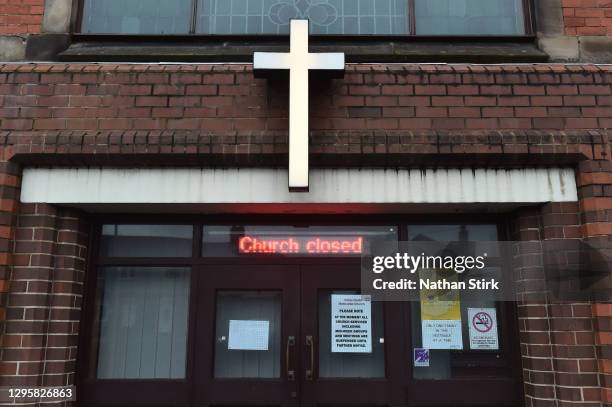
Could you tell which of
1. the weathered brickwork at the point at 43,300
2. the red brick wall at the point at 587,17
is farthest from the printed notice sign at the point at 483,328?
the weathered brickwork at the point at 43,300

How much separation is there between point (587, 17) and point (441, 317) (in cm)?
287

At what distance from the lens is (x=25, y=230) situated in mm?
3854

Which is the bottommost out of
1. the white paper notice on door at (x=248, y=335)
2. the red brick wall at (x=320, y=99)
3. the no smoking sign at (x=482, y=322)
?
the white paper notice on door at (x=248, y=335)

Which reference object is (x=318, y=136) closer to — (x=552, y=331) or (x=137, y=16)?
(x=137, y=16)

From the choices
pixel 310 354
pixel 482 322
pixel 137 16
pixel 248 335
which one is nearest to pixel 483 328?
pixel 482 322

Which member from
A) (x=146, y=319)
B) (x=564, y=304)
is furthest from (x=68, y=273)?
(x=564, y=304)

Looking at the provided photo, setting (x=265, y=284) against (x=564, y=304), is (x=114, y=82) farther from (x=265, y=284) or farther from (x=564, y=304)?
(x=564, y=304)

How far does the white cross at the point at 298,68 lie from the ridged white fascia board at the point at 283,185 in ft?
1.23

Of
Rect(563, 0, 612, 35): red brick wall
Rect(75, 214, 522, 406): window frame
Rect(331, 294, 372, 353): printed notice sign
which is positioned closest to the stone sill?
Rect(563, 0, 612, 35): red brick wall

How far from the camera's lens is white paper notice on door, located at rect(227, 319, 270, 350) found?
4.16 meters

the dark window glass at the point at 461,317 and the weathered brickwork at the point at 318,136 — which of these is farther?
→ the dark window glass at the point at 461,317

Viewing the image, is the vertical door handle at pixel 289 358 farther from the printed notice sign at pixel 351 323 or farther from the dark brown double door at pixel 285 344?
the printed notice sign at pixel 351 323

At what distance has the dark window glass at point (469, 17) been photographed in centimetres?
439

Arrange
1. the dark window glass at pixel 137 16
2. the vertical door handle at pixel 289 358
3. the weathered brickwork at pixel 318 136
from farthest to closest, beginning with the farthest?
the dark window glass at pixel 137 16
the vertical door handle at pixel 289 358
the weathered brickwork at pixel 318 136
